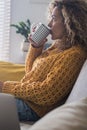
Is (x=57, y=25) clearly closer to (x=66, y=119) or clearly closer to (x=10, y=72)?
(x=10, y=72)

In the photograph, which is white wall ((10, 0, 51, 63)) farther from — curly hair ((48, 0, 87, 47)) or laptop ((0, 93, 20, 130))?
laptop ((0, 93, 20, 130))

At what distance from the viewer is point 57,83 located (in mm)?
1357

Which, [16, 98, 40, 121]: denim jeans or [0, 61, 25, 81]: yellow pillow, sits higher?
[0, 61, 25, 81]: yellow pillow

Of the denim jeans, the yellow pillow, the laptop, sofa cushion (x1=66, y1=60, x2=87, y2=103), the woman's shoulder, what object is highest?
the woman's shoulder

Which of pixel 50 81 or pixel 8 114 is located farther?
pixel 50 81

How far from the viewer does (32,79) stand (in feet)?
4.88

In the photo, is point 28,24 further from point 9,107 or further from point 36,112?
point 9,107

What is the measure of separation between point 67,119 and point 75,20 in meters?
0.90

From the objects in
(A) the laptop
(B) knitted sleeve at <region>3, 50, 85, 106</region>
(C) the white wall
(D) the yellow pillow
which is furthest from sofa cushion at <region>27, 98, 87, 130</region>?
(C) the white wall

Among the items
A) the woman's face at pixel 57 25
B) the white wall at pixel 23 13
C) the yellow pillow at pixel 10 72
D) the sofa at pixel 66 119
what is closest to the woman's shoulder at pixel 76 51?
the woman's face at pixel 57 25

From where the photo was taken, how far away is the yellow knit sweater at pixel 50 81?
1.36 m

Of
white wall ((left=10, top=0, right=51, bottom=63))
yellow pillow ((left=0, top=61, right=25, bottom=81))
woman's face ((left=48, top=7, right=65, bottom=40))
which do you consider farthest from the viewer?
white wall ((left=10, top=0, right=51, bottom=63))

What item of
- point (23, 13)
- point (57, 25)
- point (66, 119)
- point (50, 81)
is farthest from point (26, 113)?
point (23, 13)

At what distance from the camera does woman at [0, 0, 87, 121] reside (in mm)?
1369
